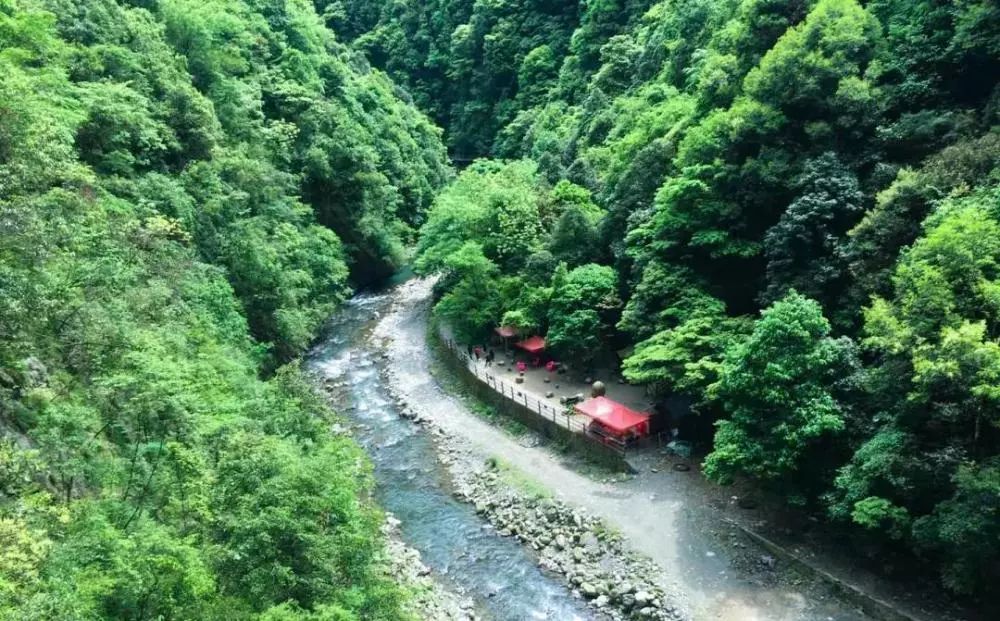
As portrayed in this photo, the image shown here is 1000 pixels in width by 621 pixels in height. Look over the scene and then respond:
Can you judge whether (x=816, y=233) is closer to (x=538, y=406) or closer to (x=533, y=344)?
(x=538, y=406)

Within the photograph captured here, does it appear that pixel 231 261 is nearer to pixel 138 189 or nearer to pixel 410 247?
pixel 138 189

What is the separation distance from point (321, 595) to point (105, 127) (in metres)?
24.5

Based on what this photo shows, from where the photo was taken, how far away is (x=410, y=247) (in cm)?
6244

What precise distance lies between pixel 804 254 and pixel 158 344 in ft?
72.6

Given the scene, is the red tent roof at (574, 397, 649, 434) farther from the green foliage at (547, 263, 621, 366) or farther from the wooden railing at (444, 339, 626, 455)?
the green foliage at (547, 263, 621, 366)

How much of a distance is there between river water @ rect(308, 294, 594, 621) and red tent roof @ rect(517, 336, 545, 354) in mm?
7523

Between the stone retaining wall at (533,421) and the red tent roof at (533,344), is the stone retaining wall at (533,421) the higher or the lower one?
the lower one

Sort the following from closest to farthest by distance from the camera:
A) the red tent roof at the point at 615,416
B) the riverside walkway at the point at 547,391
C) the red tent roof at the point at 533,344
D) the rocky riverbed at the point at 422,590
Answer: the rocky riverbed at the point at 422,590, the red tent roof at the point at 615,416, the riverside walkway at the point at 547,391, the red tent roof at the point at 533,344

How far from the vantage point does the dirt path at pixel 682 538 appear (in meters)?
20.8

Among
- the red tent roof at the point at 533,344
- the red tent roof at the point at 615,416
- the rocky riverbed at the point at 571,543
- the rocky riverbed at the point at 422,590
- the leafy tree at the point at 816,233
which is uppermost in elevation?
the leafy tree at the point at 816,233

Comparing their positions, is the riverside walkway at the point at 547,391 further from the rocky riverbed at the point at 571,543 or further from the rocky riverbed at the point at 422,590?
the rocky riverbed at the point at 422,590

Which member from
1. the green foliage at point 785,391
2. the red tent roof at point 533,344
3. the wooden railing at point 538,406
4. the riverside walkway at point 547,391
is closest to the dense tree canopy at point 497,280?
the green foliage at point 785,391

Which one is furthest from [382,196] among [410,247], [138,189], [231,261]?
[138,189]

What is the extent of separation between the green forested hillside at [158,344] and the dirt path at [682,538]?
870cm
